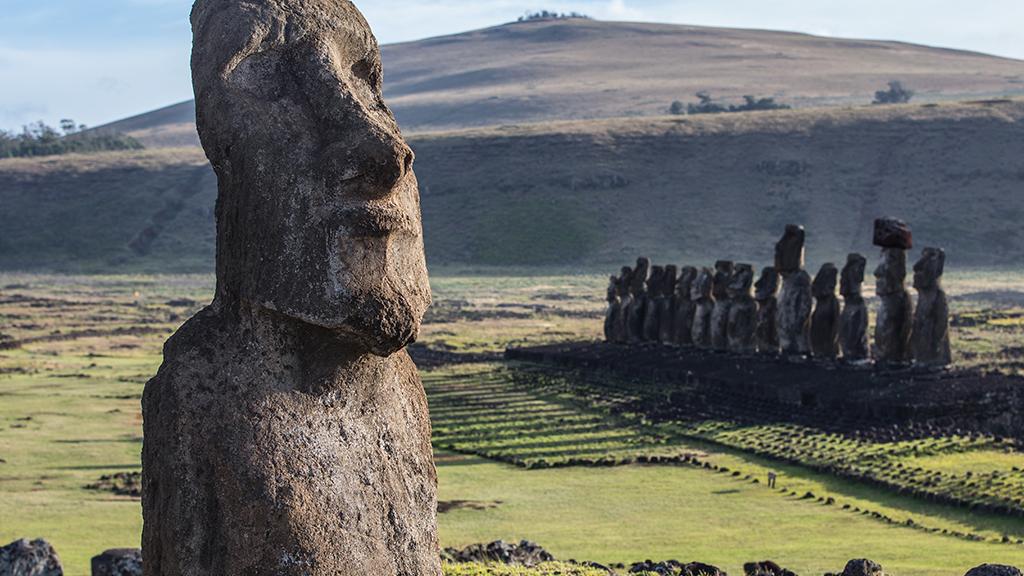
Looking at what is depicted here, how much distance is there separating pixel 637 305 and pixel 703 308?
3.57 meters

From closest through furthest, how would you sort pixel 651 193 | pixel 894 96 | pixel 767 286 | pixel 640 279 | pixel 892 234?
pixel 892 234, pixel 767 286, pixel 640 279, pixel 651 193, pixel 894 96

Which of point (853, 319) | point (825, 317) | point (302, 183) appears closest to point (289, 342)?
point (302, 183)

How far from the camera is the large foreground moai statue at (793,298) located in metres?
27.9

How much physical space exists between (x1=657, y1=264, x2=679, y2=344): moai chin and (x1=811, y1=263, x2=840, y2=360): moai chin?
6366 millimetres

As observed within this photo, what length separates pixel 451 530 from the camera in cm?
1455

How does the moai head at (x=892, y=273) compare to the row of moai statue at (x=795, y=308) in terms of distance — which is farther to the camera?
the moai head at (x=892, y=273)

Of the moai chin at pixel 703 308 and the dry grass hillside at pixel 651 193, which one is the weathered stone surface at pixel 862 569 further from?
the dry grass hillside at pixel 651 193

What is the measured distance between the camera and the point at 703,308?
31984mm

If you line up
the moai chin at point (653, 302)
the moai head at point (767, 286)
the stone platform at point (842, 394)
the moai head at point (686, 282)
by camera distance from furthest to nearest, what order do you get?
the moai chin at point (653, 302), the moai head at point (686, 282), the moai head at point (767, 286), the stone platform at point (842, 394)

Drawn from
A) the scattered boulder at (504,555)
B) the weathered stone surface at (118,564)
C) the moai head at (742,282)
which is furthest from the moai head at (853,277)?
the weathered stone surface at (118,564)

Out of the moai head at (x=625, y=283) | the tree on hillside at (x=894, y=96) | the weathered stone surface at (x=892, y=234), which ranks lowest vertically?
the moai head at (x=625, y=283)

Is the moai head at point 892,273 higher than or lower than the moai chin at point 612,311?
higher

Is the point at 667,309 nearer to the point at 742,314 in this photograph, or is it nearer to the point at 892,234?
the point at 742,314

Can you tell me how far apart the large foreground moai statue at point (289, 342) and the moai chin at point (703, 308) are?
26.9 metres
